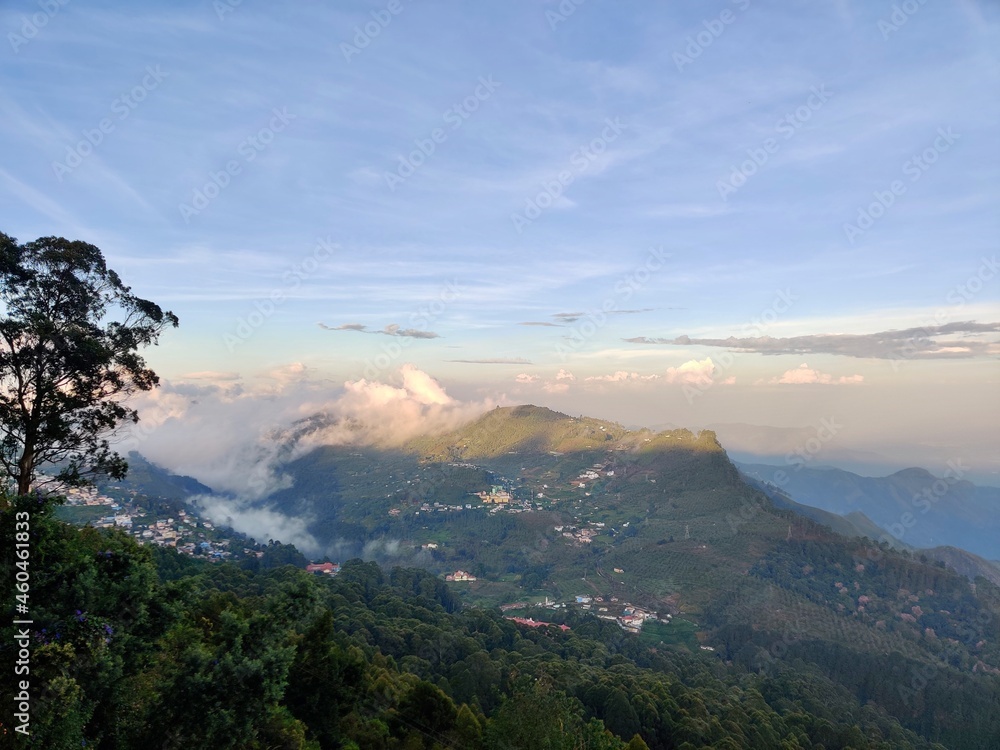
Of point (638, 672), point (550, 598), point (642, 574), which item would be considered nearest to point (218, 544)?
point (550, 598)

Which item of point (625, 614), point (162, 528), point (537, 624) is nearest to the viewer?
point (537, 624)

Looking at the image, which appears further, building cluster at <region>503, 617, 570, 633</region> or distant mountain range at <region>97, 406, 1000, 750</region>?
building cluster at <region>503, 617, 570, 633</region>

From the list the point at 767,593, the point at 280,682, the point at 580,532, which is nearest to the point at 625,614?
the point at 767,593

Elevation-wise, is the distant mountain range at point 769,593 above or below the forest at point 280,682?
below

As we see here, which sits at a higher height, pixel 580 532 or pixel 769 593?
pixel 769 593

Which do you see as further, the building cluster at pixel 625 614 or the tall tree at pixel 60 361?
the building cluster at pixel 625 614

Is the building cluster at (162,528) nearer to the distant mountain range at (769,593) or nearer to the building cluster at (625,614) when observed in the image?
the distant mountain range at (769,593)

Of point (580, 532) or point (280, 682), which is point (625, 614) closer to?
point (580, 532)

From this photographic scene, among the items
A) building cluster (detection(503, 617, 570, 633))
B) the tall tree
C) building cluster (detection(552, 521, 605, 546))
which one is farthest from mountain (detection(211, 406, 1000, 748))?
the tall tree

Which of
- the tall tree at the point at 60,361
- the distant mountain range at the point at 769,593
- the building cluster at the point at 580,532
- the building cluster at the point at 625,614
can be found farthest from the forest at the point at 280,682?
the building cluster at the point at 580,532

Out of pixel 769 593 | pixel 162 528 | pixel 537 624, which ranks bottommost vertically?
pixel 769 593

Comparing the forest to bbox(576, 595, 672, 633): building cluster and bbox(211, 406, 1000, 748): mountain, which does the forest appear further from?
bbox(576, 595, 672, 633): building cluster

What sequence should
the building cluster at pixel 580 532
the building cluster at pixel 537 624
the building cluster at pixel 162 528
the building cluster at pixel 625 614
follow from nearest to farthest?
the building cluster at pixel 537 624, the building cluster at pixel 162 528, the building cluster at pixel 625 614, the building cluster at pixel 580 532

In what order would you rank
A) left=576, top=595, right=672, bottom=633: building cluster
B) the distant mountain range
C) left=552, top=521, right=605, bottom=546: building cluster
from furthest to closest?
1. left=552, top=521, right=605, bottom=546: building cluster
2. left=576, top=595, right=672, bottom=633: building cluster
3. the distant mountain range
